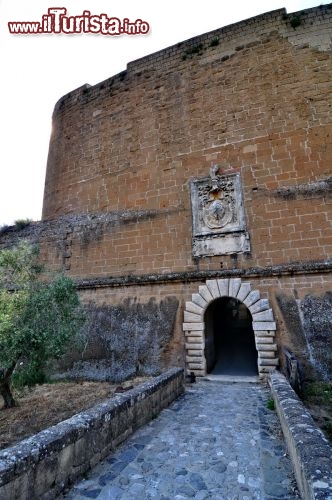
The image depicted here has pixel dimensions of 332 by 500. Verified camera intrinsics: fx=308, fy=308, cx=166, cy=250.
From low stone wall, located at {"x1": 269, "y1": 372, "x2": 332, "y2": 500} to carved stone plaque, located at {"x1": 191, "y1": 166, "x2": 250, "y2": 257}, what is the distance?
14.9 ft

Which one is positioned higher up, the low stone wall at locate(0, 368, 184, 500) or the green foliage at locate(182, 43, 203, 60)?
the green foliage at locate(182, 43, 203, 60)

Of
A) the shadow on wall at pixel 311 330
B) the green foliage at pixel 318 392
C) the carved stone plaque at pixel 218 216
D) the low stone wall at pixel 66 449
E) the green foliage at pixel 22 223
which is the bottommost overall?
the green foliage at pixel 318 392

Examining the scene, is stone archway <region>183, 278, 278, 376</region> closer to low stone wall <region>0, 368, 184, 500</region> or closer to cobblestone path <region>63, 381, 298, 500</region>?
cobblestone path <region>63, 381, 298, 500</region>

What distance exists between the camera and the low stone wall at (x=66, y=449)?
6.60ft

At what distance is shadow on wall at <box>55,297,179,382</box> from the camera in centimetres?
758

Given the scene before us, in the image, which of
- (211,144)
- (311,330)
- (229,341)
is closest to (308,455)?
(311,330)

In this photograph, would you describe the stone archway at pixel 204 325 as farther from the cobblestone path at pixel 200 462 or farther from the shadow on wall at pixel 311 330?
the cobblestone path at pixel 200 462

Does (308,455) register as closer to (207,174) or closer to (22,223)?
(207,174)

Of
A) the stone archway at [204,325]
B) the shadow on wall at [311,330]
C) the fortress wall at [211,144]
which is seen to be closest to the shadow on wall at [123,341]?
the stone archway at [204,325]

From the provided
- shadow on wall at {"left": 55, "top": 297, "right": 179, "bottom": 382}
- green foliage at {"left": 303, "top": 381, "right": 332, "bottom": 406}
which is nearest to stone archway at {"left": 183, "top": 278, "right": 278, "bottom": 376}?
shadow on wall at {"left": 55, "top": 297, "right": 179, "bottom": 382}

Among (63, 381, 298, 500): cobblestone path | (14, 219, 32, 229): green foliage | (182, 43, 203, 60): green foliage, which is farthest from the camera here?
(14, 219, 32, 229): green foliage

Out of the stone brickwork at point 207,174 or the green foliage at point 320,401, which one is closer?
the green foliage at point 320,401

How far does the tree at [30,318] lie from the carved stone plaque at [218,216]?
3554mm

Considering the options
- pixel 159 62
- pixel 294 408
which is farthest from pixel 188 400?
pixel 159 62
